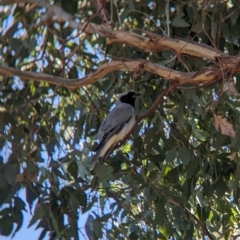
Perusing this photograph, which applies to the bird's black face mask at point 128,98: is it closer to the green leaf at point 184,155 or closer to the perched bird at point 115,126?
the perched bird at point 115,126

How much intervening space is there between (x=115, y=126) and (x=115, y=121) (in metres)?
0.03

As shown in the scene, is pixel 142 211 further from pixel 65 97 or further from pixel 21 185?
pixel 65 97

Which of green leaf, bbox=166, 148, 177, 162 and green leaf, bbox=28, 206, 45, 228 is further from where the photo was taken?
green leaf, bbox=166, 148, 177, 162

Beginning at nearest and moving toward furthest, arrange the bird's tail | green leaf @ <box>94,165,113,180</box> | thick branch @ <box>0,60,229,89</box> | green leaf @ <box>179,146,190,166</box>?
thick branch @ <box>0,60,229,89</box>, green leaf @ <box>94,165,113,180</box>, green leaf @ <box>179,146,190,166</box>, the bird's tail

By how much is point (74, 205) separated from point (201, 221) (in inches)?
29.3

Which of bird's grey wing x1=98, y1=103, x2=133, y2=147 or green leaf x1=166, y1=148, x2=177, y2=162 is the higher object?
bird's grey wing x1=98, y1=103, x2=133, y2=147

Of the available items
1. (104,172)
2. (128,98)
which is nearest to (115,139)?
(128,98)

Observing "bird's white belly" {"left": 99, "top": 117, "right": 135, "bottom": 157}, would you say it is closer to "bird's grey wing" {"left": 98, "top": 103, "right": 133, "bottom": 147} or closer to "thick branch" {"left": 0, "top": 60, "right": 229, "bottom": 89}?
"bird's grey wing" {"left": 98, "top": 103, "right": 133, "bottom": 147}

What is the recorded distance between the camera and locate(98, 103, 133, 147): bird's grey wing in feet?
16.5

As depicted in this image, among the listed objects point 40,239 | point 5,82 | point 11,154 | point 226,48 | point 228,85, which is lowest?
point 40,239

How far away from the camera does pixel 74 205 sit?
4.15m

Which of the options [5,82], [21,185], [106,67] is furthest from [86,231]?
[5,82]

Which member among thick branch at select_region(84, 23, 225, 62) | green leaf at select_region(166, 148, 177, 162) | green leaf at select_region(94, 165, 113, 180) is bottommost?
green leaf at select_region(94, 165, 113, 180)

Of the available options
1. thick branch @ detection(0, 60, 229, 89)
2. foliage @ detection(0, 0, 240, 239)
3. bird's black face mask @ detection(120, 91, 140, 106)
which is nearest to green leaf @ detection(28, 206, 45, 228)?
foliage @ detection(0, 0, 240, 239)
